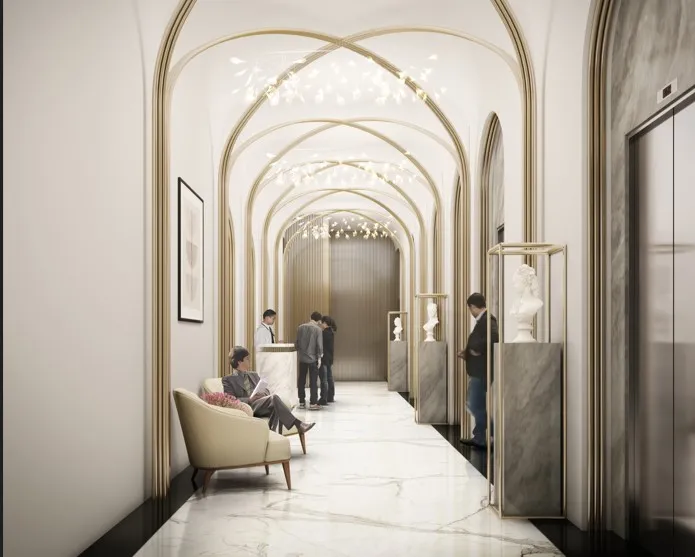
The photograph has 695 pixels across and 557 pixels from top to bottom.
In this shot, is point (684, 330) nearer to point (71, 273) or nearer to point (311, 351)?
point (71, 273)

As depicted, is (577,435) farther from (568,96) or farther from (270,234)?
(270,234)

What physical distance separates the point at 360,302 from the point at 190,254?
42.0 feet

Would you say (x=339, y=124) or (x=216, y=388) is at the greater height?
(x=339, y=124)

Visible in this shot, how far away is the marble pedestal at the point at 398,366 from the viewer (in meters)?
15.9

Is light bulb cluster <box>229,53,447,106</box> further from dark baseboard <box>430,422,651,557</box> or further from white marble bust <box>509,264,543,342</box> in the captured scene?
dark baseboard <box>430,422,651,557</box>

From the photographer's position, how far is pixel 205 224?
8.06 m

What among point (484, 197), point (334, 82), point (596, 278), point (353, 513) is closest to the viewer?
point (596, 278)

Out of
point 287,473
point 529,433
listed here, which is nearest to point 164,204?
point 287,473

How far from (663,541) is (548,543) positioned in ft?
2.24

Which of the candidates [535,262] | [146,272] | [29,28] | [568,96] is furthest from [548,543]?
[29,28]

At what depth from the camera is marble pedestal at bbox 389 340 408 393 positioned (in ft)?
52.2

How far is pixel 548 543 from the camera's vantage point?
4.60 meters

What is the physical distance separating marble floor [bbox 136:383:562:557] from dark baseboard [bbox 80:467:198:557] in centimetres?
7

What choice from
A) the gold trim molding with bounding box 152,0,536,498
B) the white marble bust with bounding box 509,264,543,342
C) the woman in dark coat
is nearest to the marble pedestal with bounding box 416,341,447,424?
the woman in dark coat
